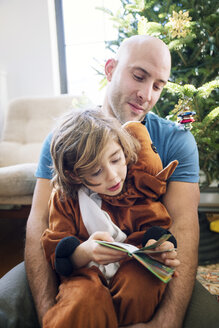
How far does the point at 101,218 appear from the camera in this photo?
33.7 inches

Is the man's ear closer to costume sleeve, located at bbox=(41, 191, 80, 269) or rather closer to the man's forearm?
costume sleeve, located at bbox=(41, 191, 80, 269)

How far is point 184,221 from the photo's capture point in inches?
38.2

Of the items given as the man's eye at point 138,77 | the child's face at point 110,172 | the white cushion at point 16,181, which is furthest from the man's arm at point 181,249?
the white cushion at point 16,181

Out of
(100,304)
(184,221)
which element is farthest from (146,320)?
(184,221)

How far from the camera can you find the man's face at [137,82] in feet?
3.74

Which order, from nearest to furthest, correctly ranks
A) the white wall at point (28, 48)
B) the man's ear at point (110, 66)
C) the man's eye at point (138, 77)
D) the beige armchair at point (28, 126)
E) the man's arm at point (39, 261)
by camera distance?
1. the man's arm at point (39, 261)
2. the man's eye at point (138, 77)
3. the man's ear at point (110, 66)
4. the beige armchair at point (28, 126)
5. the white wall at point (28, 48)

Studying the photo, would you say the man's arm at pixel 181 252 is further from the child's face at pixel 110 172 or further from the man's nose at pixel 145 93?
the man's nose at pixel 145 93

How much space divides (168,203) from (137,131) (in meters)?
0.30

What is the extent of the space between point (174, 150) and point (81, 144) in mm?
436

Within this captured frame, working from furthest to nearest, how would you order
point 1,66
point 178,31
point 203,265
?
point 1,66
point 203,265
point 178,31

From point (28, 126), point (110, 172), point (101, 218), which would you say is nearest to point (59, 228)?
point (101, 218)

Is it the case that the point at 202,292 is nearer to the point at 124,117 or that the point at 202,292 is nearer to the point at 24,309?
the point at 24,309

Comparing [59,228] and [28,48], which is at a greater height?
[28,48]

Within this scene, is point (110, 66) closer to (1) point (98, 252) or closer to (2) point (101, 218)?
(2) point (101, 218)
